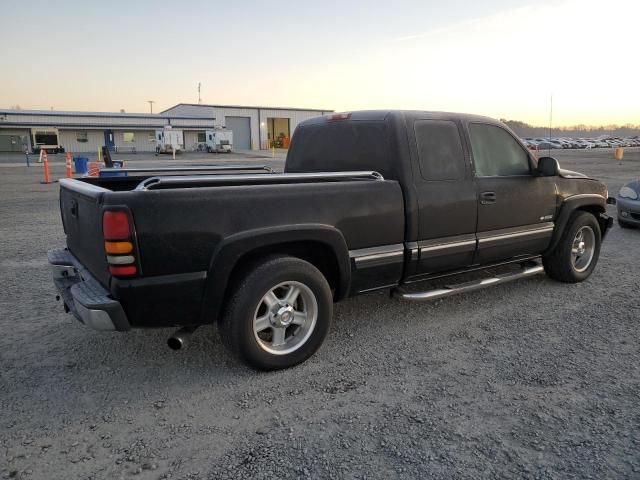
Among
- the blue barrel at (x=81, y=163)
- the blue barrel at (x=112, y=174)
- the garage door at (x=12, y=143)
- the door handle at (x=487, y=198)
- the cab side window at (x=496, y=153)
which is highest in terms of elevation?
the garage door at (x=12, y=143)

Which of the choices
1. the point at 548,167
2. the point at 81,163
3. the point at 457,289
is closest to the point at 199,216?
the point at 457,289

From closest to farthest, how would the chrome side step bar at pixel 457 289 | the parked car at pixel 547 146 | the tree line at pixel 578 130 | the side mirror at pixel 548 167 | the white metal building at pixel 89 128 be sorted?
the chrome side step bar at pixel 457 289, the side mirror at pixel 548 167, the white metal building at pixel 89 128, the parked car at pixel 547 146, the tree line at pixel 578 130

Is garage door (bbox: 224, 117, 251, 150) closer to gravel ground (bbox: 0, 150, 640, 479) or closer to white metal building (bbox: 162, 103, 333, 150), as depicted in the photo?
white metal building (bbox: 162, 103, 333, 150)

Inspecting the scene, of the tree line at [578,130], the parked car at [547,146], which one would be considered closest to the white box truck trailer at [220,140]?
the parked car at [547,146]

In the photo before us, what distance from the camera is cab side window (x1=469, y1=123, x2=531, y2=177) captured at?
15.3 feet

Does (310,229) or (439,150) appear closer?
(310,229)

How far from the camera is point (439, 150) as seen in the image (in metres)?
4.34

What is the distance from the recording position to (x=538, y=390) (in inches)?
130

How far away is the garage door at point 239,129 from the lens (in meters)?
60.6

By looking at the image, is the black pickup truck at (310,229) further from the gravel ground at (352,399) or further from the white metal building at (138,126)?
the white metal building at (138,126)

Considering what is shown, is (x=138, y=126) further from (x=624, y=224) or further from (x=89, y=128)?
(x=624, y=224)

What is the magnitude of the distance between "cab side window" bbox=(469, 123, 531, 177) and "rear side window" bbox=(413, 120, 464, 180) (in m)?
0.23

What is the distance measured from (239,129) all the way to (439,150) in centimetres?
5895

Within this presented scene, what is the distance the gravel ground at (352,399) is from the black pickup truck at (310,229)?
391mm
